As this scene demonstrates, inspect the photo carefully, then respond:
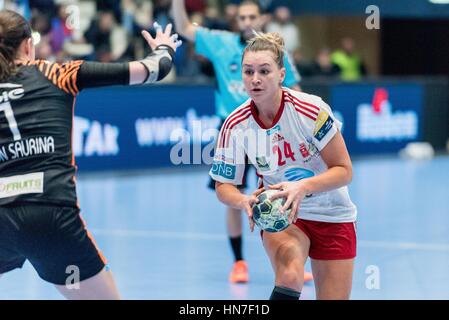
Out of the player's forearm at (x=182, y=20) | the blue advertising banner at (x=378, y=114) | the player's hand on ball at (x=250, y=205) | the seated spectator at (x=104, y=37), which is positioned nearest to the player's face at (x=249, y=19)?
the player's forearm at (x=182, y=20)

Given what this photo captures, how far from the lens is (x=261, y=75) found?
4.73 metres

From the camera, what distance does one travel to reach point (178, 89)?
583 inches

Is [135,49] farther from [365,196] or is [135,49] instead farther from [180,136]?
[365,196]

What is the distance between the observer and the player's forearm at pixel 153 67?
4.22 meters

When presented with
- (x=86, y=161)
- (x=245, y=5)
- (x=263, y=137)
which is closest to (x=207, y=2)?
(x=86, y=161)

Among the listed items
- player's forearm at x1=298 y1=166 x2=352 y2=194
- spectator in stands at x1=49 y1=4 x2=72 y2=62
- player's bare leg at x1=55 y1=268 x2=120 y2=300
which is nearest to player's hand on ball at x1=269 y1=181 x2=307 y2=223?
player's forearm at x1=298 y1=166 x2=352 y2=194

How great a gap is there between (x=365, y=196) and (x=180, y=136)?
11.3 feet

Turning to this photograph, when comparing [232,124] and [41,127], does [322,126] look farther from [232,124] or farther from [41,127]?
[41,127]

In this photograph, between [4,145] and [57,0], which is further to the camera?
[57,0]

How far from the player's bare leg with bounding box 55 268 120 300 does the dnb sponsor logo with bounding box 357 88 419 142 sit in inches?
519

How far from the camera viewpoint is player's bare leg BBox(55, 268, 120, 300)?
165 inches

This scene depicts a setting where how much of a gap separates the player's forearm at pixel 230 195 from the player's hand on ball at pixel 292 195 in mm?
272

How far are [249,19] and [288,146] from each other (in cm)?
290

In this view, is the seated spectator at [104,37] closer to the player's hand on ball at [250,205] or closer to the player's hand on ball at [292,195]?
the player's hand on ball at [250,205]
